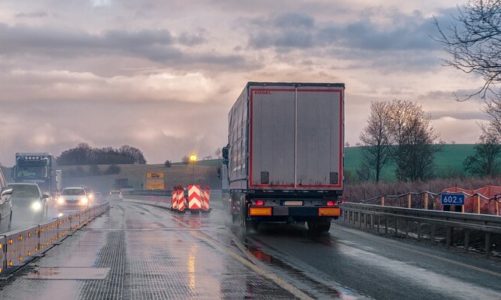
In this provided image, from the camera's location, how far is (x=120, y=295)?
1055 cm

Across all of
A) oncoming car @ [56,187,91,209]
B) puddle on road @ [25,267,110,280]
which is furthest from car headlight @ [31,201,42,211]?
puddle on road @ [25,267,110,280]

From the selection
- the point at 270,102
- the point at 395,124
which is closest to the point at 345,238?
the point at 270,102

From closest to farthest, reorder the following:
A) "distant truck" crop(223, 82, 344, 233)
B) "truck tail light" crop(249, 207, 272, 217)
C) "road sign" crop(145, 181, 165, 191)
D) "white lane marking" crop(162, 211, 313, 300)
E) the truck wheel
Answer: "white lane marking" crop(162, 211, 313, 300) → "distant truck" crop(223, 82, 344, 233) → "truck tail light" crop(249, 207, 272, 217) → the truck wheel → "road sign" crop(145, 181, 165, 191)

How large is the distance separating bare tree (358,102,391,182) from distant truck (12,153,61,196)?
1076 inches

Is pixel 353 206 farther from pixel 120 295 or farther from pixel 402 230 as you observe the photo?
pixel 120 295

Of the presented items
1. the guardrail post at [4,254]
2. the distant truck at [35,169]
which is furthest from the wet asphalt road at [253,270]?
the distant truck at [35,169]

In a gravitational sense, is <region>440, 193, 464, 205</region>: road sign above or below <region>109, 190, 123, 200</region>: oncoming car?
above

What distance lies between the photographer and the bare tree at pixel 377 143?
65769mm

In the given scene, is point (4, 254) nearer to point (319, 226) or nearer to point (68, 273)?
point (68, 273)

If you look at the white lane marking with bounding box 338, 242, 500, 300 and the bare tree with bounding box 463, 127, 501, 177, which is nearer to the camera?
the white lane marking with bounding box 338, 242, 500, 300

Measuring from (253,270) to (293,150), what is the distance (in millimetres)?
9043

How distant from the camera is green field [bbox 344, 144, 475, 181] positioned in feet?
229

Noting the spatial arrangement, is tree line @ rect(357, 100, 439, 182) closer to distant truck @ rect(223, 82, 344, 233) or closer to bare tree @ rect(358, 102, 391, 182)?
bare tree @ rect(358, 102, 391, 182)

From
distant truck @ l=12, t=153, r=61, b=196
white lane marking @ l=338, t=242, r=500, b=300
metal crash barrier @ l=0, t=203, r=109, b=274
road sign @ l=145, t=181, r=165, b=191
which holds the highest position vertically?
distant truck @ l=12, t=153, r=61, b=196
